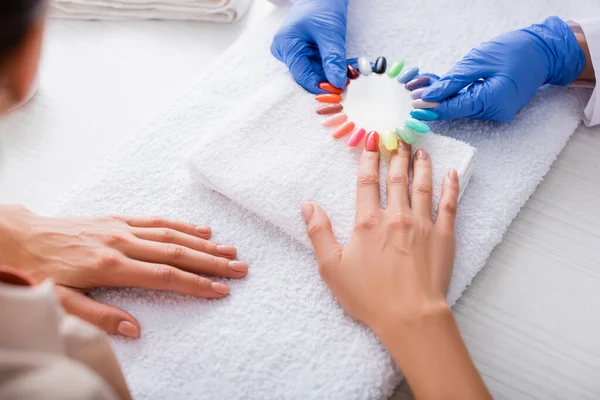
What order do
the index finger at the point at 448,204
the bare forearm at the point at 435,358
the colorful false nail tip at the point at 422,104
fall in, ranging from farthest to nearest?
the colorful false nail tip at the point at 422,104
the index finger at the point at 448,204
the bare forearm at the point at 435,358

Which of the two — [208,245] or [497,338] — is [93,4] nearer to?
[208,245]

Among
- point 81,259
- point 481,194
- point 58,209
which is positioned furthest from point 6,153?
point 481,194

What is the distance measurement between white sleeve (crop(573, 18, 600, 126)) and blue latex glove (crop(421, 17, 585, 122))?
19mm

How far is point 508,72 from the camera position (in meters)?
0.84

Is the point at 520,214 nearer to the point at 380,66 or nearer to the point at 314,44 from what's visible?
the point at 380,66

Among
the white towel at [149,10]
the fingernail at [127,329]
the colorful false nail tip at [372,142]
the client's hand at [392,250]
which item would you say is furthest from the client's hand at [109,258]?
the white towel at [149,10]

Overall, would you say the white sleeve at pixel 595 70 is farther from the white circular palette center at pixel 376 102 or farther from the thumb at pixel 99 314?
the thumb at pixel 99 314

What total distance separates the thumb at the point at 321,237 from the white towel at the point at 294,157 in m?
0.01

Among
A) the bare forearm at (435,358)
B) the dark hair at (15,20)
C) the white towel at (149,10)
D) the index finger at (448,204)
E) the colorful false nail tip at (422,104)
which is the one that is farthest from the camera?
the white towel at (149,10)

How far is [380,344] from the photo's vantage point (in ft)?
2.18

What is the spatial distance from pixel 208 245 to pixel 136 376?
0.17 m

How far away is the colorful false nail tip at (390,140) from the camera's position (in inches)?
30.4

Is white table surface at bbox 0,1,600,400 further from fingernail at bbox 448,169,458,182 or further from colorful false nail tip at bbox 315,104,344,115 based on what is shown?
colorful false nail tip at bbox 315,104,344,115

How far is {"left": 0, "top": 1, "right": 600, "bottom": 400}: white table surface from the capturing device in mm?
699
